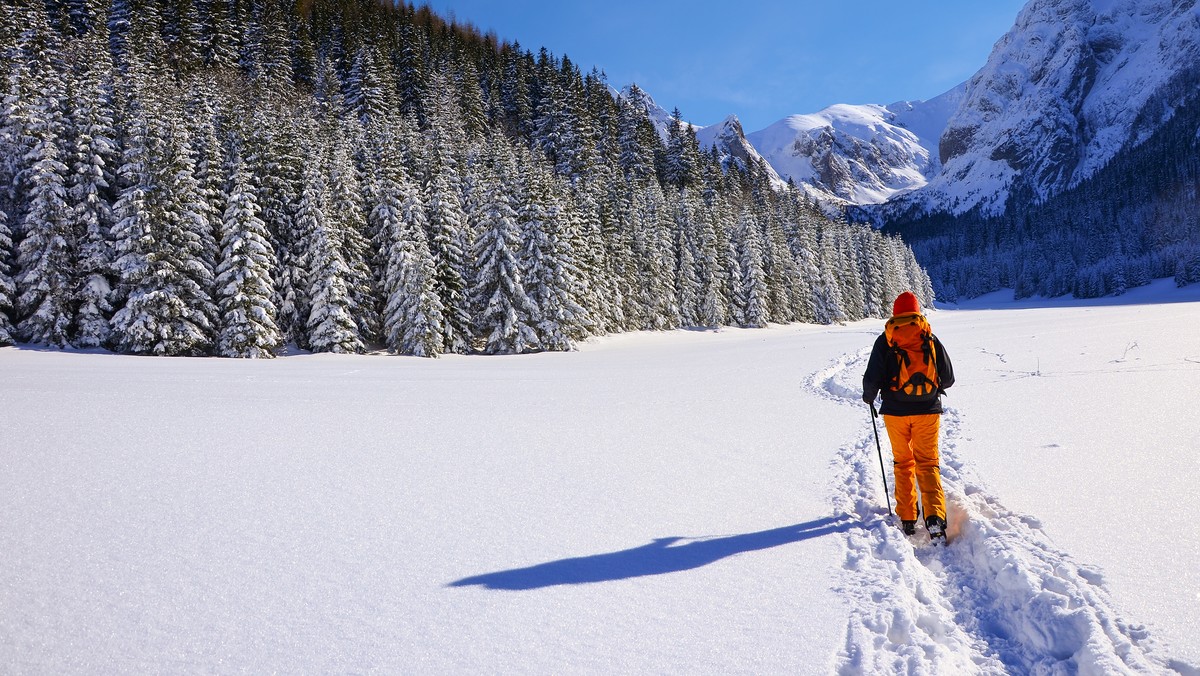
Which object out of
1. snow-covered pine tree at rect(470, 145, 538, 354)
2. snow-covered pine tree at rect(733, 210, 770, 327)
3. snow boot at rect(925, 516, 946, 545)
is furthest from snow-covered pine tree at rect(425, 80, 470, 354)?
snow-covered pine tree at rect(733, 210, 770, 327)

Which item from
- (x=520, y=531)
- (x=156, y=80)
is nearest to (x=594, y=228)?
(x=156, y=80)

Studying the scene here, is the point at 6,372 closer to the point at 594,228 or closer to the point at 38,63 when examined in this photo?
the point at 38,63

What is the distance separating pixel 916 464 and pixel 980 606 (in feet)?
5.10

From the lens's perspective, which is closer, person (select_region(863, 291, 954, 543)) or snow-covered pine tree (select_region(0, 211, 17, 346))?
person (select_region(863, 291, 954, 543))

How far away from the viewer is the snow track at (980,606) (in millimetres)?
2926

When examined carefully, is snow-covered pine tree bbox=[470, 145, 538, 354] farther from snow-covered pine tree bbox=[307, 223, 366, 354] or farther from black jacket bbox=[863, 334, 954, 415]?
black jacket bbox=[863, 334, 954, 415]

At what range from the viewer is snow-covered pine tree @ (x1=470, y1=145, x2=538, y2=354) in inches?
1145

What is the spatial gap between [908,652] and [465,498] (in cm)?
392

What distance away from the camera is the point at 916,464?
505cm

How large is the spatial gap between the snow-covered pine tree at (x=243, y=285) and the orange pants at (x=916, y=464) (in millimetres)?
26815

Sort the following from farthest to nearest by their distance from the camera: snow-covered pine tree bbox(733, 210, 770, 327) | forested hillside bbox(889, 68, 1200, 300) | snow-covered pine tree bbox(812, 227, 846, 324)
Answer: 1. forested hillside bbox(889, 68, 1200, 300)
2. snow-covered pine tree bbox(812, 227, 846, 324)
3. snow-covered pine tree bbox(733, 210, 770, 327)

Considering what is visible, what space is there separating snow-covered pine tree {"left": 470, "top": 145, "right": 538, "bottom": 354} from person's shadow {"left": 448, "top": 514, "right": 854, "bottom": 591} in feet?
82.2

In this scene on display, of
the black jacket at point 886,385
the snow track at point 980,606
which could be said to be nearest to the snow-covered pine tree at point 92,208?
the black jacket at point 886,385

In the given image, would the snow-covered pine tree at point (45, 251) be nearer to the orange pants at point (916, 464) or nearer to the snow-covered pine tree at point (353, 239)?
the snow-covered pine tree at point (353, 239)
